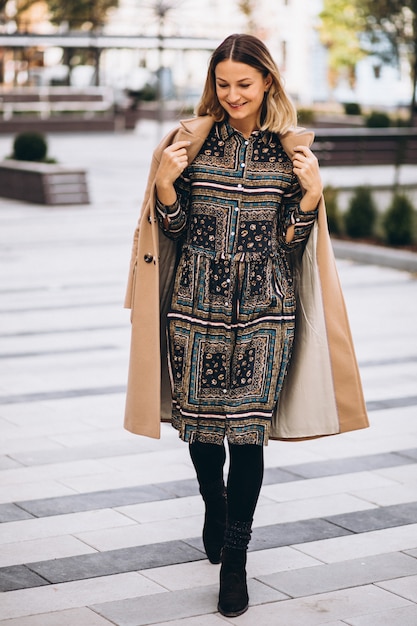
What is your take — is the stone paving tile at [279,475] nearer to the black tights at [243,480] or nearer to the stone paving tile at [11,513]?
the stone paving tile at [11,513]

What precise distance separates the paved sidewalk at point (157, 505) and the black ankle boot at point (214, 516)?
8 cm

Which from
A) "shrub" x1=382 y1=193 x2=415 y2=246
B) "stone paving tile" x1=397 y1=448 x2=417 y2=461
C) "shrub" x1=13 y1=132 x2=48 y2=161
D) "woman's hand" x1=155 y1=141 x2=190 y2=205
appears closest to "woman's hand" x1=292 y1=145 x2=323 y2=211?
"woman's hand" x1=155 y1=141 x2=190 y2=205

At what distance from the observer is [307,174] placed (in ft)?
12.5

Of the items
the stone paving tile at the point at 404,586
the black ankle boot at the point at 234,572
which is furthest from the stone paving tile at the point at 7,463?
the stone paving tile at the point at 404,586

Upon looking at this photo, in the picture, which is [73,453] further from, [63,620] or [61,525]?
[63,620]

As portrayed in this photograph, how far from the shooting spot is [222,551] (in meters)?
4.02

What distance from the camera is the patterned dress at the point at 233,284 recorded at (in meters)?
3.89

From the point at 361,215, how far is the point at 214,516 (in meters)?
9.89

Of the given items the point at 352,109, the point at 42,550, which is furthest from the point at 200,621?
the point at 352,109

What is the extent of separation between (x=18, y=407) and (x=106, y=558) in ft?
7.80

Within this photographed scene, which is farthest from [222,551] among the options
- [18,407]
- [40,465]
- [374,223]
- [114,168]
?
[114,168]

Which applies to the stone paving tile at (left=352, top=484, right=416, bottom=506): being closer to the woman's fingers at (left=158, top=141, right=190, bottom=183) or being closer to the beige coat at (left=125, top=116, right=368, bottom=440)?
the beige coat at (left=125, top=116, right=368, bottom=440)

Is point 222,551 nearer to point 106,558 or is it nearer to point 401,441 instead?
point 106,558

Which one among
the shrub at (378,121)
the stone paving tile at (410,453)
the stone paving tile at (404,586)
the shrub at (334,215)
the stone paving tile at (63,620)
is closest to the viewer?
the stone paving tile at (63,620)
